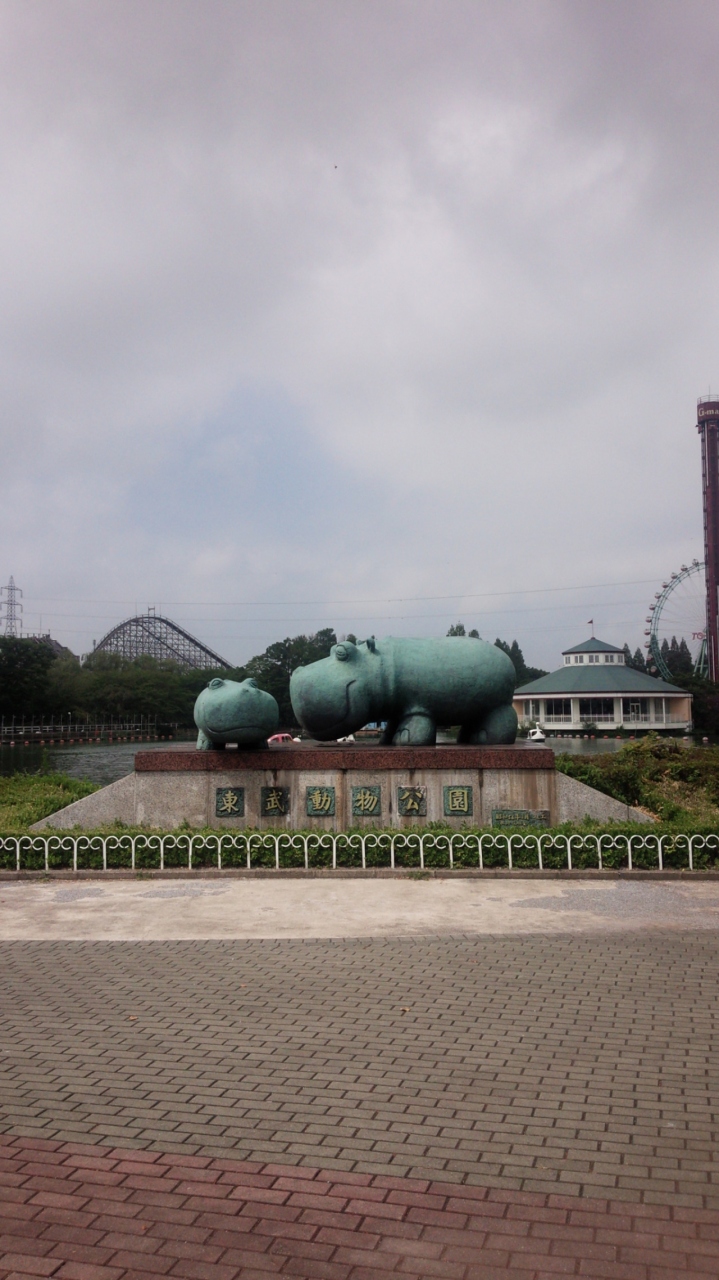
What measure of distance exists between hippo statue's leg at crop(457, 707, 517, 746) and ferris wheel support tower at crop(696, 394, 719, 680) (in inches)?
2697

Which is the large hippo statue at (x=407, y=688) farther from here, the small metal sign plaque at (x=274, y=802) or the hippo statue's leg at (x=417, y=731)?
the small metal sign plaque at (x=274, y=802)

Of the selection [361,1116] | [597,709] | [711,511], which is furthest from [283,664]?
[361,1116]

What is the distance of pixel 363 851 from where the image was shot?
35.7 feet

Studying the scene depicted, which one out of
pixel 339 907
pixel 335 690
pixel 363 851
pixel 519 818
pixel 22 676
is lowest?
pixel 339 907

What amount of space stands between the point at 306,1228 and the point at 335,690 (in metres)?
9.50

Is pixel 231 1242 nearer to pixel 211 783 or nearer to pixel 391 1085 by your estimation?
pixel 391 1085

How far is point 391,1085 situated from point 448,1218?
1.30 meters

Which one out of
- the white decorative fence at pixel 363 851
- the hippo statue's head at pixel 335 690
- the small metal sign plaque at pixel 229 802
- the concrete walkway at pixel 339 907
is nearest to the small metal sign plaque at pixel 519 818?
the white decorative fence at pixel 363 851

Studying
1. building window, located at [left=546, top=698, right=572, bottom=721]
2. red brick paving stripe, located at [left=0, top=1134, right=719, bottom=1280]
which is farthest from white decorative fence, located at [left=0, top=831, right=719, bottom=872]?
building window, located at [left=546, top=698, right=572, bottom=721]

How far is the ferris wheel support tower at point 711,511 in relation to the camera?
77.6 meters

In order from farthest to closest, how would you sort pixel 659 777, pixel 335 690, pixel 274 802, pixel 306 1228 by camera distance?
pixel 659 777 < pixel 335 690 < pixel 274 802 < pixel 306 1228

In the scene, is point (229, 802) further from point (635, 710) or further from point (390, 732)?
point (635, 710)

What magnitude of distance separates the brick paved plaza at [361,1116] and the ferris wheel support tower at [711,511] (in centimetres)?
7508

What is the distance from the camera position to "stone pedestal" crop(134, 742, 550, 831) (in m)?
12.7
